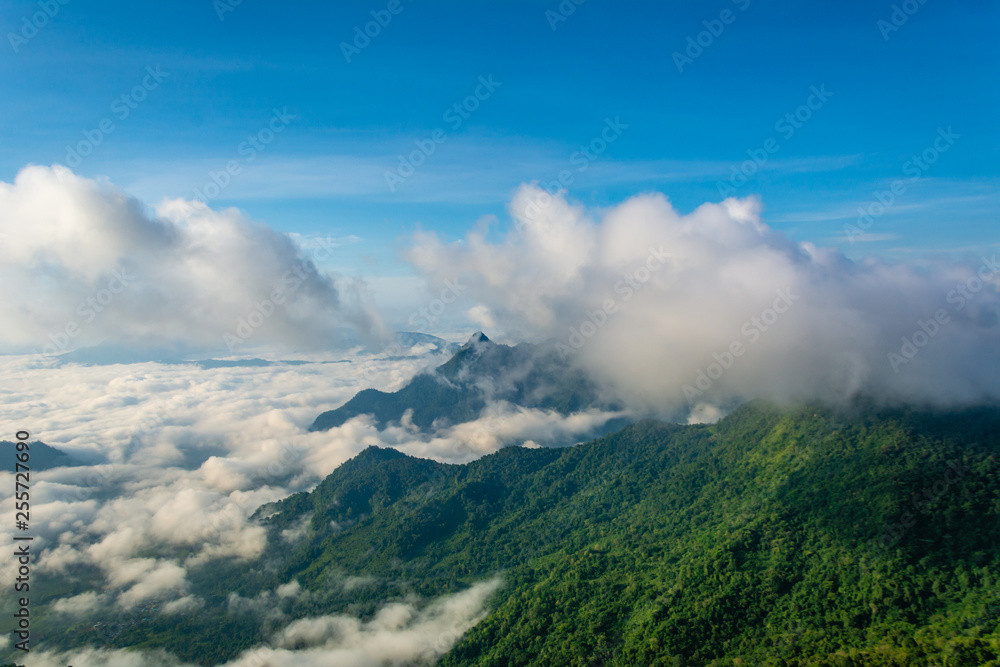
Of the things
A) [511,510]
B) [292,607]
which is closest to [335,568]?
[292,607]

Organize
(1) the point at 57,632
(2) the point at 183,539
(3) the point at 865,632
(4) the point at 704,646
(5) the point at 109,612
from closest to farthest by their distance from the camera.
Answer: (3) the point at 865,632 < (4) the point at 704,646 < (1) the point at 57,632 < (5) the point at 109,612 < (2) the point at 183,539

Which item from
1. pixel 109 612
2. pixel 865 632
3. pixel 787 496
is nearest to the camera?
pixel 865 632

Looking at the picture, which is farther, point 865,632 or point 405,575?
point 405,575

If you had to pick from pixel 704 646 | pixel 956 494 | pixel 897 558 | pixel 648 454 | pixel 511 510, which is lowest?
pixel 704 646

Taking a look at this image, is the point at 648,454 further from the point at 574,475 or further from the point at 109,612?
the point at 109,612

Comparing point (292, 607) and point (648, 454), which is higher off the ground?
point (648, 454)

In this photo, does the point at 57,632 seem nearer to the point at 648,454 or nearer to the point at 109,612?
the point at 109,612
